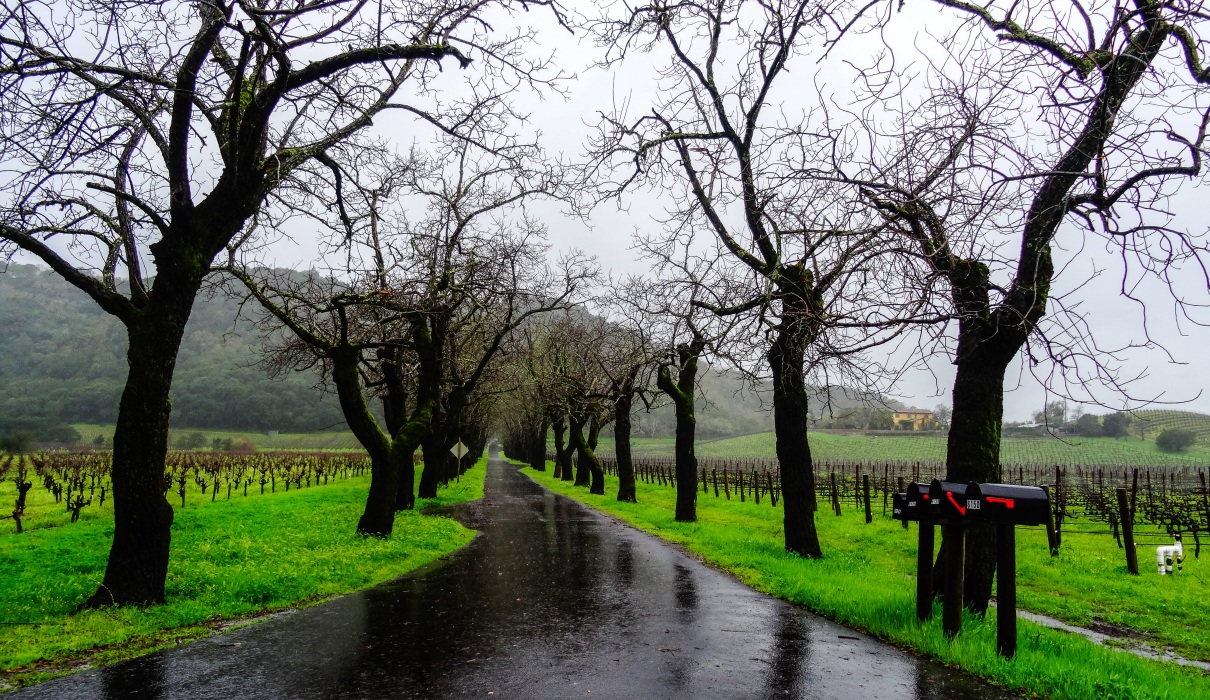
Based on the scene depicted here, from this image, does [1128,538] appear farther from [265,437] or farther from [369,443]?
[265,437]

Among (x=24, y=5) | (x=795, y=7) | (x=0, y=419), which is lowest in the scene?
(x=0, y=419)

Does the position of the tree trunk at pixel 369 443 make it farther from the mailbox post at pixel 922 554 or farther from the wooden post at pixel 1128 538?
the wooden post at pixel 1128 538

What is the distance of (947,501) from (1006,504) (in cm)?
47

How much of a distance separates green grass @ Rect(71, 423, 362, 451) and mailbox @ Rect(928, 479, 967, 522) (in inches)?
4502

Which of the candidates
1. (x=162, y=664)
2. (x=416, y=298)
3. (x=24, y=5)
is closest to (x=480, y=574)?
(x=162, y=664)

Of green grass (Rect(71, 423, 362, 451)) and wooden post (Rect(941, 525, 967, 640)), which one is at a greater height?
wooden post (Rect(941, 525, 967, 640))

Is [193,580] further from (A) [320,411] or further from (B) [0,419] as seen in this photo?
(B) [0,419]

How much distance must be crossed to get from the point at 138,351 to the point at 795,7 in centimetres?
850

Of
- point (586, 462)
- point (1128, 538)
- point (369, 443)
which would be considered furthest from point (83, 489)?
point (1128, 538)

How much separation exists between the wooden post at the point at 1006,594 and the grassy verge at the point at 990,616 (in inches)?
5.0

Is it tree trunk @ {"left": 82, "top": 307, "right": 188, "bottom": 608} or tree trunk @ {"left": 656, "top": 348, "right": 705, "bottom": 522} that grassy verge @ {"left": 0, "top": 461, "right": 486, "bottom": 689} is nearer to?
tree trunk @ {"left": 82, "top": 307, "right": 188, "bottom": 608}

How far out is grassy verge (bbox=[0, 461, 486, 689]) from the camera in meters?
6.34

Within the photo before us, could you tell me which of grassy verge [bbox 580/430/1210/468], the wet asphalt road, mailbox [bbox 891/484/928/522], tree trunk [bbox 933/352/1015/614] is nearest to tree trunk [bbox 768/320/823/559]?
the wet asphalt road

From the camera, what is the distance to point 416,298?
15664mm
